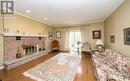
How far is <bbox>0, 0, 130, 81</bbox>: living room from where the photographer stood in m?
2.73

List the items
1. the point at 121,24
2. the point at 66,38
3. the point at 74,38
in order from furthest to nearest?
1. the point at 66,38
2. the point at 74,38
3. the point at 121,24

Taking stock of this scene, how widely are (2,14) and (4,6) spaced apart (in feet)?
1.33

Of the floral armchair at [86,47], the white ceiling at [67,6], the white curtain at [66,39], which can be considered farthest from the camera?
the white curtain at [66,39]

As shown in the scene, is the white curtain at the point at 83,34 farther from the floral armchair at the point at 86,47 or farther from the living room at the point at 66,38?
the floral armchair at the point at 86,47

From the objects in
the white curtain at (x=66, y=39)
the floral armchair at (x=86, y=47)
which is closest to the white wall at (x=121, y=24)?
the floral armchair at (x=86, y=47)

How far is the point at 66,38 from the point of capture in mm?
8266

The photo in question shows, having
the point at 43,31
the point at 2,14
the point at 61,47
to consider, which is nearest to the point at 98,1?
the point at 2,14

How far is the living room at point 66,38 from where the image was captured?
8.97 ft

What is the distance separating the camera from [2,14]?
3.64m

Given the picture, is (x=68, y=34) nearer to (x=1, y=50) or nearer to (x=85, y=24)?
(x=85, y=24)

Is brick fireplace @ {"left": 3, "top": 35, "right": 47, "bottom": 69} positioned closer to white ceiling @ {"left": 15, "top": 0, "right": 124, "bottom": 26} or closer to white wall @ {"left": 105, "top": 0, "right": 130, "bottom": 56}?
white ceiling @ {"left": 15, "top": 0, "right": 124, "bottom": 26}

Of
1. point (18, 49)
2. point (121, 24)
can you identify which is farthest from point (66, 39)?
point (121, 24)

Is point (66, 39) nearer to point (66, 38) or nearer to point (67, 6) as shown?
point (66, 38)

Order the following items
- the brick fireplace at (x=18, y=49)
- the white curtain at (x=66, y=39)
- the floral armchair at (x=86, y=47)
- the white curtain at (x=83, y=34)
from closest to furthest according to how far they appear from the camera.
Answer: the brick fireplace at (x=18, y=49) → the floral armchair at (x=86, y=47) → the white curtain at (x=83, y=34) → the white curtain at (x=66, y=39)
